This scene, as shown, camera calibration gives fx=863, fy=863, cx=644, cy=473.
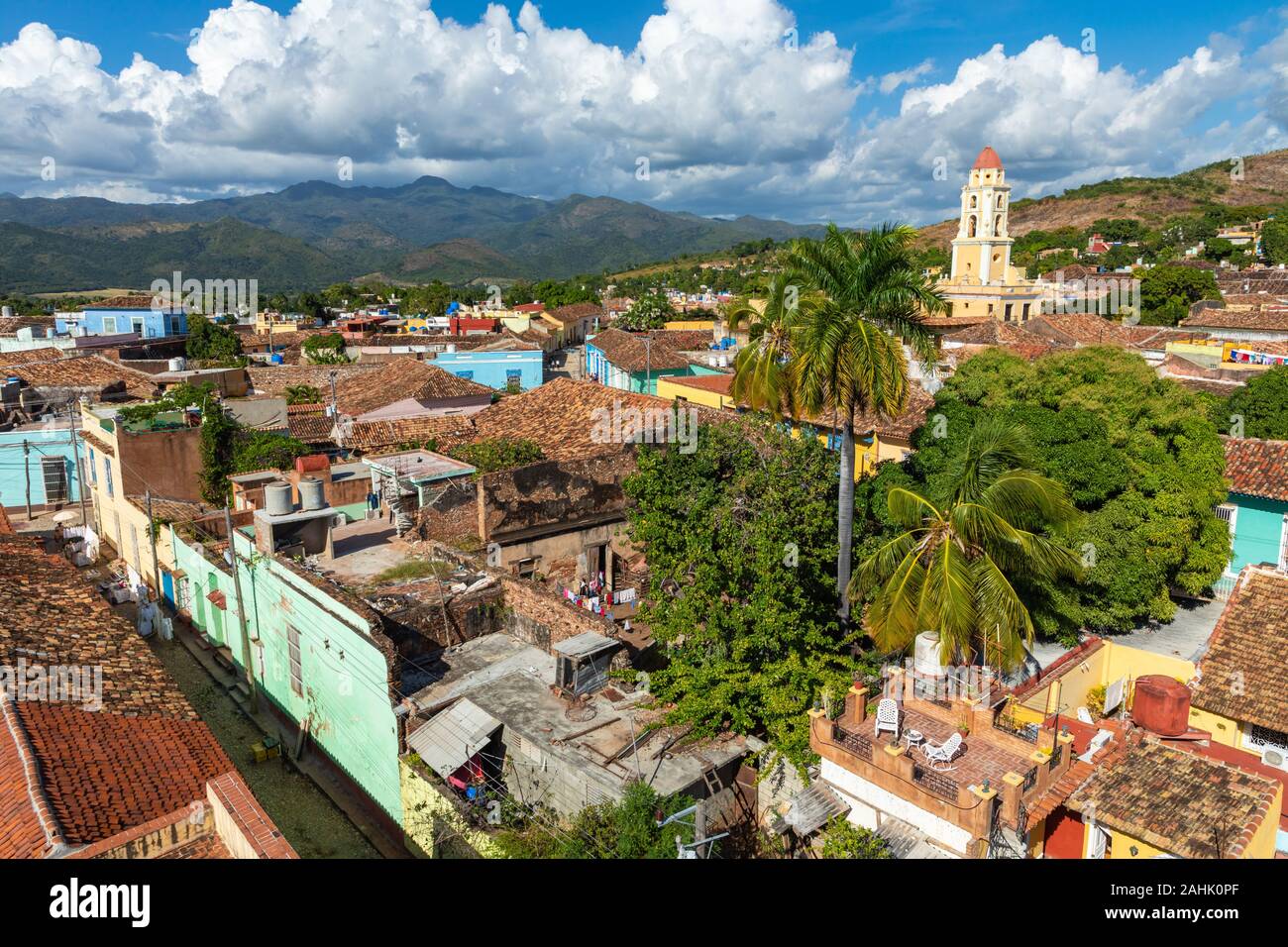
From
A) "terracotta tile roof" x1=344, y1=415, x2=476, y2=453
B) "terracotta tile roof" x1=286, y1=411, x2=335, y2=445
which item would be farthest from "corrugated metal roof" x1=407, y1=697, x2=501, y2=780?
"terracotta tile roof" x1=286, y1=411, x2=335, y2=445

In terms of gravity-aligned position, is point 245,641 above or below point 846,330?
below

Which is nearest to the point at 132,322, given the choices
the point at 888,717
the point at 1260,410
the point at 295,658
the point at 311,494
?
the point at 311,494

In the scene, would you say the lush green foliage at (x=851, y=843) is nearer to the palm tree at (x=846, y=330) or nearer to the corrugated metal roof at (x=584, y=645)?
the corrugated metal roof at (x=584, y=645)

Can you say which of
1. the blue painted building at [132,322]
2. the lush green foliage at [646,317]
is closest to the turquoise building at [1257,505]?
the lush green foliage at [646,317]

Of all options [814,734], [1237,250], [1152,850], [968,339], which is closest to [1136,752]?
[1152,850]

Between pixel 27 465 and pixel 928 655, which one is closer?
pixel 928 655

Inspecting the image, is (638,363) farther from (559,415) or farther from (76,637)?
(76,637)

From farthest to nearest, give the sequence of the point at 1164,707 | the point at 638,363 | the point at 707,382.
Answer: the point at 638,363 < the point at 707,382 < the point at 1164,707
